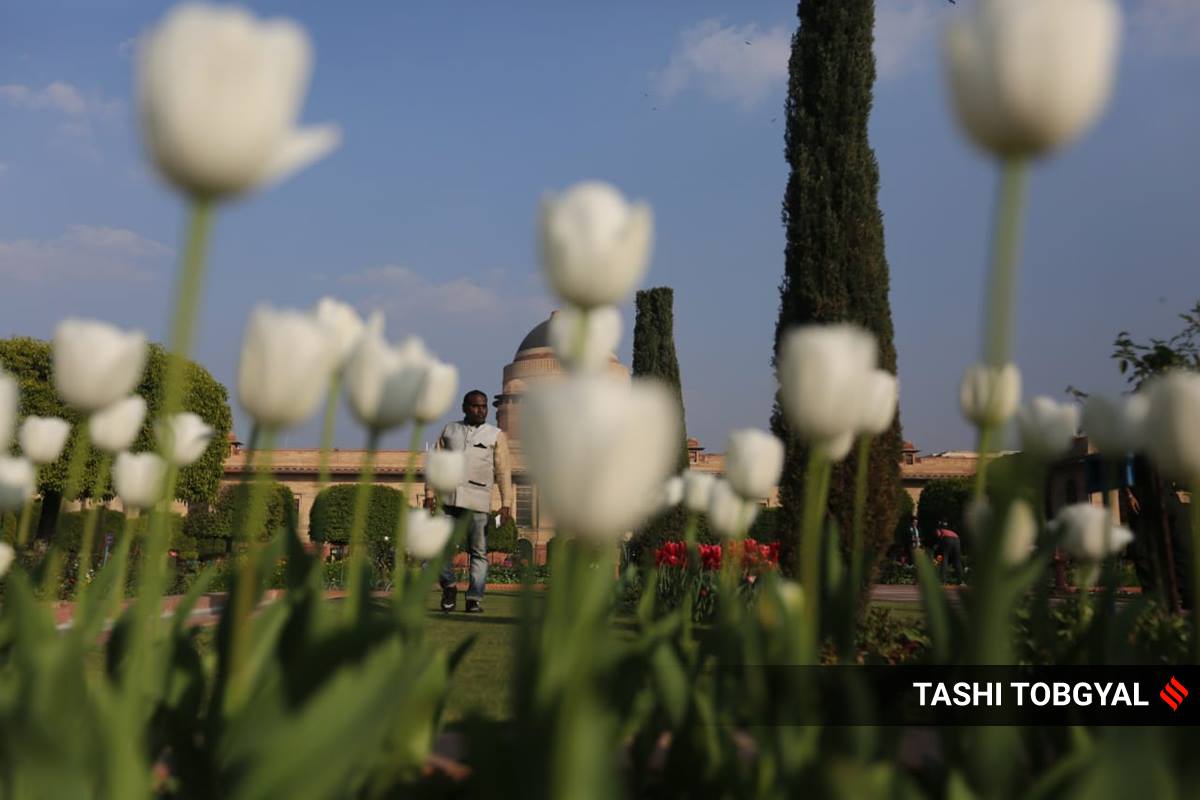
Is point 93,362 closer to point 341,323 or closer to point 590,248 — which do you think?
point 341,323

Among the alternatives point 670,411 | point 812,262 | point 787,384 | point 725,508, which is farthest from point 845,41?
point 670,411

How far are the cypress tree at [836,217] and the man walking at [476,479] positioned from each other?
8.17ft

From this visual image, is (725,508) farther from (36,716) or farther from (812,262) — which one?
(812,262)

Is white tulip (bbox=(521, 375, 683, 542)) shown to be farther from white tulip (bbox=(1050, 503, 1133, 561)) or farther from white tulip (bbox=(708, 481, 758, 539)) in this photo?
white tulip (bbox=(1050, 503, 1133, 561))

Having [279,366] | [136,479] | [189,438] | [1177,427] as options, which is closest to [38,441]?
[136,479]

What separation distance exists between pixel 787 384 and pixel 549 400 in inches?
27.5

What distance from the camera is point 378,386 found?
171cm

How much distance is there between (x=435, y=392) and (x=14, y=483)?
127cm

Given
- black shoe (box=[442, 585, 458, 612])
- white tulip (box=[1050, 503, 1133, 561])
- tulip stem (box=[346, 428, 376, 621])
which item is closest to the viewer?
tulip stem (box=[346, 428, 376, 621])

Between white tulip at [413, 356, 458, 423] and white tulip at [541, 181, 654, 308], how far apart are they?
67 centimetres

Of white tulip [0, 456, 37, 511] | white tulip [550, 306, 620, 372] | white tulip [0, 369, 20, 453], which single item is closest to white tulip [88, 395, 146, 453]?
white tulip [0, 369, 20, 453]

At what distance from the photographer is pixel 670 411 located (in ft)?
3.01

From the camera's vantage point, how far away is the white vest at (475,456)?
7.00 meters

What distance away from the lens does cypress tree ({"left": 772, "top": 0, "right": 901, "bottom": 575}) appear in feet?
26.8
